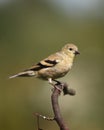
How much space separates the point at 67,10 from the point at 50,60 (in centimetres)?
856

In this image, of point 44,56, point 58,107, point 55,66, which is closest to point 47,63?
point 55,66

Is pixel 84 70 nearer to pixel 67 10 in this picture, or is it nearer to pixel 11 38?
pixel 11 38

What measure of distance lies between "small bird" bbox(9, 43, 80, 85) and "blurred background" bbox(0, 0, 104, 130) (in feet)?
6.24

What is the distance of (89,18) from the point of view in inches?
520

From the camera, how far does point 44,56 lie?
9805 millimetres

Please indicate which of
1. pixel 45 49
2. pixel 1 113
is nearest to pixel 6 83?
pixel 1 113

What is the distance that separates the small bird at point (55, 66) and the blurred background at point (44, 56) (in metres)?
1.90

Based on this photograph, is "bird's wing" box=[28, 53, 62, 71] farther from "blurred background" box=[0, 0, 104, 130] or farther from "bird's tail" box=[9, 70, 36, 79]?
"blurred background" box=[0, 0, 104, 130]

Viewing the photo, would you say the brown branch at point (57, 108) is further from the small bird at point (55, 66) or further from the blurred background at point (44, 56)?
the blurred background at point (44, 56)

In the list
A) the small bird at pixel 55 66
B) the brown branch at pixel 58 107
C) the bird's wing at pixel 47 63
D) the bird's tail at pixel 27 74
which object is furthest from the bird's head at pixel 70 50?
the brown branch at pixel 58 107

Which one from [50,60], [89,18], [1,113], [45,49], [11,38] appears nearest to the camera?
[50,60]

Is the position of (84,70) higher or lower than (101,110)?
higher

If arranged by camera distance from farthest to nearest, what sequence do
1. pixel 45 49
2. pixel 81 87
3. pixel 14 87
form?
1. pixel 45 49
2. pixel 81 87
3. pixel 14 87

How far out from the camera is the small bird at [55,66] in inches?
187
